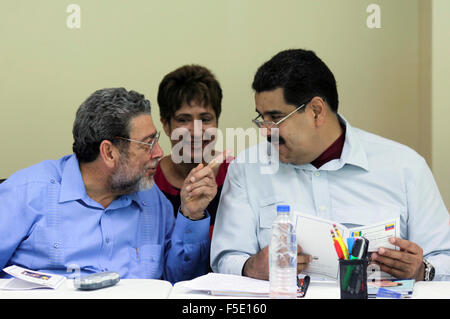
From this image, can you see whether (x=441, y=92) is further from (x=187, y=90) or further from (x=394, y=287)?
(x=394, y=287)

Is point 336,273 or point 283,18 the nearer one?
point 336,273

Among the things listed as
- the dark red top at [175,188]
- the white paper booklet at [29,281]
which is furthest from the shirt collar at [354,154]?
the white paper booklet at [29,281]

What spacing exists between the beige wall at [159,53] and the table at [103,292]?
5.57 feet

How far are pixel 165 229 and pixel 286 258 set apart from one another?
847 mm

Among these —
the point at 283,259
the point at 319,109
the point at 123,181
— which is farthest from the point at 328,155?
the point at 123,181

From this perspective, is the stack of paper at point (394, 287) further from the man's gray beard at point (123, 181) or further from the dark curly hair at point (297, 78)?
the man's gray beard at point (123, 181)

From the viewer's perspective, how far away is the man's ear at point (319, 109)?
196 cm

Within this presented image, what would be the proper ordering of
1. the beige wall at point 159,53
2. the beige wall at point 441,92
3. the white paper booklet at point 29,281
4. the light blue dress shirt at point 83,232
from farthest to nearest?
the beige wall at point 159,53
the beige wall at point 441,92
the light blue dress shirt at point 83,232
the white paper booklet at point 29,281

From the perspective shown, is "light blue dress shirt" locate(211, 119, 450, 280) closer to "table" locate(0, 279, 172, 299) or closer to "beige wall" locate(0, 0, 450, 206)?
"table" locate(0, 279, 172, 299)

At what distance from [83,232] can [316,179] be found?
916 mm

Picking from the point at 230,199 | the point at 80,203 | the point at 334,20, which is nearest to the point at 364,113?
the point at 334,20

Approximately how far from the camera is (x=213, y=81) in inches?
101

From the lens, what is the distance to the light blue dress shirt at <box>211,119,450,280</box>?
1.88 metres

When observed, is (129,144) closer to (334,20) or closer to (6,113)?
(6,113)
